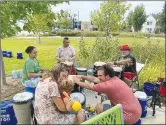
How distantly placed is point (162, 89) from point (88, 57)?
409cm

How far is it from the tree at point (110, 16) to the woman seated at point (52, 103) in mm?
12491

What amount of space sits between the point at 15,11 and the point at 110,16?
1059cm

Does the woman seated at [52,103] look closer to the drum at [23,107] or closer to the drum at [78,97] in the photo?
the drum at [23,107]

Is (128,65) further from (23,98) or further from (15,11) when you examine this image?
(15,11)

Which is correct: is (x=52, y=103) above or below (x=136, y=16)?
below

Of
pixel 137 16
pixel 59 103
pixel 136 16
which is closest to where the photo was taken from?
pixel 59 103

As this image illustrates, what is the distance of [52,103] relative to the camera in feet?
9.90

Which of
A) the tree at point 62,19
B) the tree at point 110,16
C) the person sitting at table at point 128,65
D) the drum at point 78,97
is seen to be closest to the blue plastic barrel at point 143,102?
the person sitting at table at point 128,65

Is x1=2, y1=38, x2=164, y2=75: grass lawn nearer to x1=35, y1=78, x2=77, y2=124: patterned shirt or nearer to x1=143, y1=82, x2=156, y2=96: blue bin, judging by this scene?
x1=143, y1=82, x2=156, y2=96: blue bin

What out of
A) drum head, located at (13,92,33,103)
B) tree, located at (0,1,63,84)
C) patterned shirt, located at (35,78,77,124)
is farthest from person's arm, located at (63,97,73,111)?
tree, located at (0,1,63,84)

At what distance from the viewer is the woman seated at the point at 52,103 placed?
297cm

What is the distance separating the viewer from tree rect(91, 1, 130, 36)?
15805 mm

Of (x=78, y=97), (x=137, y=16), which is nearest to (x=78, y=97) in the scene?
(x=78, y=97)

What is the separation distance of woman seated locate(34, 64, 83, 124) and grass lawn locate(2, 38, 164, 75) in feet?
22.6
